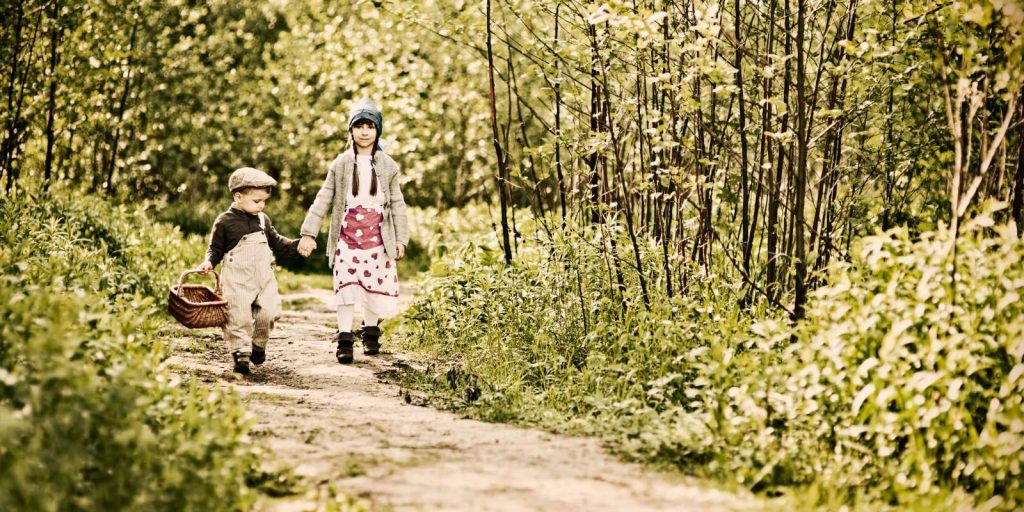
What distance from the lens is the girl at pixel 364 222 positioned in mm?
6703

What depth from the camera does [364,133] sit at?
6719 millimetres

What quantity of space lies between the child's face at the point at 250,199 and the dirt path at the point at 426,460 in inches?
43.9

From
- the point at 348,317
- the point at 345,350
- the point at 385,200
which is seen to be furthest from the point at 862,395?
the point at 385,200

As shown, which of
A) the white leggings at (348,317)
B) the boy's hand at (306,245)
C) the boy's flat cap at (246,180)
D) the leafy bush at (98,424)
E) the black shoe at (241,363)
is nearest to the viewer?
the leafy bush at (98,424)

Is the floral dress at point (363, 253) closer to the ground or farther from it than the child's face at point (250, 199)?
closer to the ground

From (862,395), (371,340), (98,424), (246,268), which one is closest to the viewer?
(98,424)

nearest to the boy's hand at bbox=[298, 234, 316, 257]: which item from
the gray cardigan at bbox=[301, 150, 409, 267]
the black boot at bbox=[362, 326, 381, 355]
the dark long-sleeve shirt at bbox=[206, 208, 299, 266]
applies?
the gray cardigan at bbox=[301, 150, 409, 267]

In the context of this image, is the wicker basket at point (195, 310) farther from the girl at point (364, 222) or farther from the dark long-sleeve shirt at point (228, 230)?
the girl at point (364, 222)

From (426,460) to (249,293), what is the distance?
2.58 m

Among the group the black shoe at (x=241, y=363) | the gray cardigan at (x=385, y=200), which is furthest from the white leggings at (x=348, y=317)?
the black shoe at (x=241, y=363)

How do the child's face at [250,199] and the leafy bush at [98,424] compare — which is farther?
the child's face at [250,199]

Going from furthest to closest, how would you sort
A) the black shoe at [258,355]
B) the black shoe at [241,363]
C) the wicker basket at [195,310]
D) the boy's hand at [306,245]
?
the boy's hand at [306,245]
the black shoe at [258,355]
the black shoe at [241,363]
the wicker basket at [195,310]

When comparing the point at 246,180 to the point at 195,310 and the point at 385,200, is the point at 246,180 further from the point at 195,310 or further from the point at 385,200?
the point at 385,200

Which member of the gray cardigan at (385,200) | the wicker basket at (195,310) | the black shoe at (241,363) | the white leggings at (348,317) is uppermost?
the gray cardigan at (385,200)
